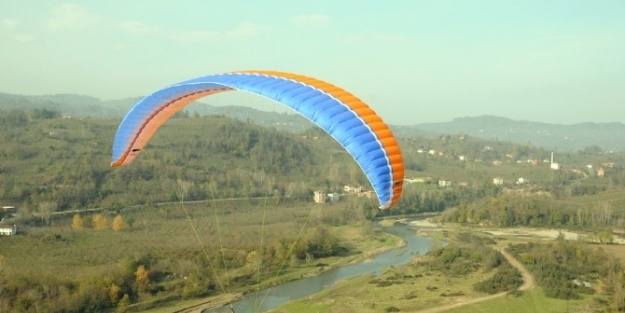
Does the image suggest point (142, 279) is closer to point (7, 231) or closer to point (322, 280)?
point (322, 280)

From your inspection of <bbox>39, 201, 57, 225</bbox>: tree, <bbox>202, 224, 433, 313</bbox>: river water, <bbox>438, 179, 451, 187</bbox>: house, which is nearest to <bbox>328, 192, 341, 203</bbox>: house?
Answer: <bbox>202, 224, 433, 313</bbox>: river water

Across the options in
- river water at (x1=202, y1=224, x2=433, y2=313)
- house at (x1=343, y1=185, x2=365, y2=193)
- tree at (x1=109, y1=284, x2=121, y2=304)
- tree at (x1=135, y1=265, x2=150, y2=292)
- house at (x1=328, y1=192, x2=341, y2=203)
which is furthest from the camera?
house at (x1=343, y1=185, x2=365, y2=193)

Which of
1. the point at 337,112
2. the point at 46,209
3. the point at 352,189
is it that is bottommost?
the point at 352,189

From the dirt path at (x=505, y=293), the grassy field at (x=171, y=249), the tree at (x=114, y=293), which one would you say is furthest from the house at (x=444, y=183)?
the tree at (x=114, y=293)

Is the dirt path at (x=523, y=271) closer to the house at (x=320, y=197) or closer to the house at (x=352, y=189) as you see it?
the house at (x=320, y=197)

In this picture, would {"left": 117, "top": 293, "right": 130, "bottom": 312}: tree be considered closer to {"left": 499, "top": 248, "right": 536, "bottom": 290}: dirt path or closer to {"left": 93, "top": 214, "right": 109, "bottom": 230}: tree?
{"left": 93, "top": 214, "right": 109, "bottom": 230}: tree

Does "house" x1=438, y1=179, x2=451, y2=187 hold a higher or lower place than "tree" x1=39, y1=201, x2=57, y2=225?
lower

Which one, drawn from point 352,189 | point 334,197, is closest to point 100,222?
point 334,197
